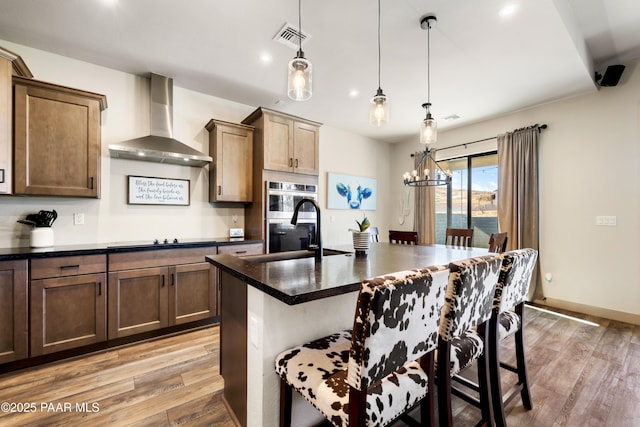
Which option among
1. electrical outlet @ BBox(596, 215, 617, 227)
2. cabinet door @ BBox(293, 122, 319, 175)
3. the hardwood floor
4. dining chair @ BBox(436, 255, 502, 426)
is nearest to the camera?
dining chair @ BBox(436, 255, 502, 426)

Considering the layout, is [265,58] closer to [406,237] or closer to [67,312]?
[406,237]

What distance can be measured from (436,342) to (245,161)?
3.02 meters

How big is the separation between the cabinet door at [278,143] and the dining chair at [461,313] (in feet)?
8.93

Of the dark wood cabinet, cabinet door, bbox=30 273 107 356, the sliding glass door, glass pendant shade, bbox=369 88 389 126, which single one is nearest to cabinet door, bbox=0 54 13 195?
the dark wood cabinet

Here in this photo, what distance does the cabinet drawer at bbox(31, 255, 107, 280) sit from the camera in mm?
2139

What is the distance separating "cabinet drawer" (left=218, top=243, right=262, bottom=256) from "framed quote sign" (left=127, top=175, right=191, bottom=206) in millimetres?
847

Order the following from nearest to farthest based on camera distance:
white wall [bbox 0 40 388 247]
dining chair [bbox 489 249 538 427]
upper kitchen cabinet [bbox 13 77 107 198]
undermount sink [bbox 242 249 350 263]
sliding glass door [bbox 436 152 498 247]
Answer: dining chair [bbox 489 249 538 427]
undermount sink [bbox 242 249 350 263]
upper kitchen cabinet [bbox 13 77 107 198]
white wall [bbox 0 40 388 247]
sliding glass door [bbox 436 152 498 247]

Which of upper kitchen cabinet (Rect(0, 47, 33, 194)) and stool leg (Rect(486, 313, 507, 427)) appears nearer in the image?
stool leg (Rect(486, 313, 507, 427))

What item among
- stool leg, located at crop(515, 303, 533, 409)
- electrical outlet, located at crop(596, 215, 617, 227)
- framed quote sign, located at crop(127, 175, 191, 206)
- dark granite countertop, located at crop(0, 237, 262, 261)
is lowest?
stool leg, located at crop(515, 303, 533, 409)

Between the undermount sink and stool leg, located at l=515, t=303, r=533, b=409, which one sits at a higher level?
the undermount sink

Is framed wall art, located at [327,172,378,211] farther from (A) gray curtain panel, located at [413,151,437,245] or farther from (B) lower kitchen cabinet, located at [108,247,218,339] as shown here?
(B) lower kitchen cabinet, located at [108,247,218,339]

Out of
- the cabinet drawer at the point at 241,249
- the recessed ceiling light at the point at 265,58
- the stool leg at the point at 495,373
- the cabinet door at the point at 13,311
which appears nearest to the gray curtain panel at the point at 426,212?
the cabinet drawer at the point at 241,249

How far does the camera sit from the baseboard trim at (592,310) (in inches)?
121

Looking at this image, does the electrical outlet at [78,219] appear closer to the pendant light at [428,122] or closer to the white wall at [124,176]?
the white wall at [124,176]
